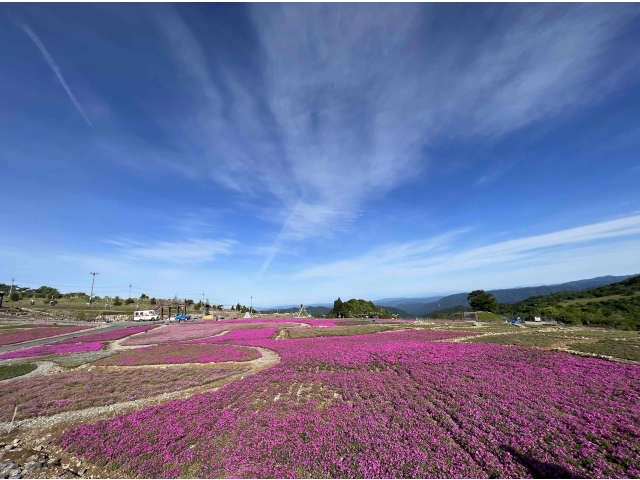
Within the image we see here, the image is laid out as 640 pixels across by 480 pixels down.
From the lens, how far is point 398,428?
411 inches

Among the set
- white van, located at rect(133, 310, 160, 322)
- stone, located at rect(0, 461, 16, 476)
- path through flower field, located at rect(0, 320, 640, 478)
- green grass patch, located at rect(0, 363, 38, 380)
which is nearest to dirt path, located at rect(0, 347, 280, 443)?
path through flower field, located at rect(0, 320, 640, 478)

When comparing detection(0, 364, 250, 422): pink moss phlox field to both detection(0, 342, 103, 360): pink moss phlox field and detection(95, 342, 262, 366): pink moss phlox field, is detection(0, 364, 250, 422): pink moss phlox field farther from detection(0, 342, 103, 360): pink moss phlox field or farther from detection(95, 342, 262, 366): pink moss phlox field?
detection(0, 342, 103, 360): pink moss phlox field

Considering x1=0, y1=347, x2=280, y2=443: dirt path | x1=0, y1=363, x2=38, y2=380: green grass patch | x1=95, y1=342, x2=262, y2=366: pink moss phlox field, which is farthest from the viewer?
x1=95, y1=342, x2=262, y2=366: pink moss phlox field

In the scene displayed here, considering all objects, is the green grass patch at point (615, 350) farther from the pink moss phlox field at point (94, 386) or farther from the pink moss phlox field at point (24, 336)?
the pink moss phlox field at point (24, 336)

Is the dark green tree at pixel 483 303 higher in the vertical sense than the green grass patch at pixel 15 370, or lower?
higher

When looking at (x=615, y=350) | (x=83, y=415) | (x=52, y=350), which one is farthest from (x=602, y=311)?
(x=52, y=350)

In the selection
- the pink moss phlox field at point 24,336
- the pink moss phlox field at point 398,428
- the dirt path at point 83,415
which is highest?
the pink moss phlox field at point 24,336

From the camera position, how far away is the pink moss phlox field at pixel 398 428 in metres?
8.11

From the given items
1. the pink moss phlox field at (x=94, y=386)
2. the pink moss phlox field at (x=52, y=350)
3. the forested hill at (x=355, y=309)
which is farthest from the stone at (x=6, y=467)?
the forested hill at (x=355, y=309)

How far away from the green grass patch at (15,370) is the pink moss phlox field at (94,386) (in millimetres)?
2654

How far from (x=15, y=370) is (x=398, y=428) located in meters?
32.3

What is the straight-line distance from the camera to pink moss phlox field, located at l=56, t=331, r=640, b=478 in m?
8.11

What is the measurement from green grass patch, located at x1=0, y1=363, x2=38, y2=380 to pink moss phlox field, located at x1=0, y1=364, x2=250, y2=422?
8.71 feet

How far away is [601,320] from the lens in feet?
183
